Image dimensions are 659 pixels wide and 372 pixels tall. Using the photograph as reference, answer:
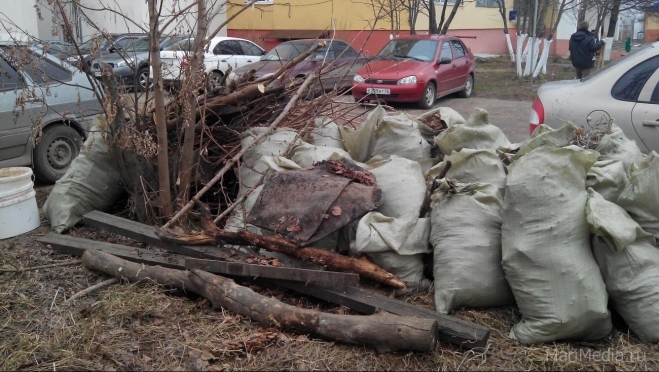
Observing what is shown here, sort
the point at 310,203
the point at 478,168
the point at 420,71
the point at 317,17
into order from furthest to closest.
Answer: the point at 317,17 < the point at 420,71 < the point at 478,168 < the point at 310,203

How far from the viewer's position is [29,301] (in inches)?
140

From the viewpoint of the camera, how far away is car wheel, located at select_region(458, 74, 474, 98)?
46.0ft

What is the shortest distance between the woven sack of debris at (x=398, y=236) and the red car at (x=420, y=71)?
23.6 feet

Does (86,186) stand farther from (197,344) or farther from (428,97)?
(428,97)

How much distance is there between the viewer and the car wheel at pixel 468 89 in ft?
46.0

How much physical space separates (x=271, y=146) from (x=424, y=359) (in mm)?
2313

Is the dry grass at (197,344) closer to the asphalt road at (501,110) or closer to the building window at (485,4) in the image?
the asphalt road at (501,110)

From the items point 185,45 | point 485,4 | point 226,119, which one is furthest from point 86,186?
point 485,4

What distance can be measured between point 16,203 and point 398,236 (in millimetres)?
3083

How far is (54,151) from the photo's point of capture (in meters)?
6.43

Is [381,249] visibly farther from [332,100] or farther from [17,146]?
[17,146]

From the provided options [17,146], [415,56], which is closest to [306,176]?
[17,146]

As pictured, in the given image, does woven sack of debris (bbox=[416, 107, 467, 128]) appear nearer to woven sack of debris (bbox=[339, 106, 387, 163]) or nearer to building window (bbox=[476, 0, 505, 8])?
woven sack of debris (bbox=[339, 106, 387, 163])

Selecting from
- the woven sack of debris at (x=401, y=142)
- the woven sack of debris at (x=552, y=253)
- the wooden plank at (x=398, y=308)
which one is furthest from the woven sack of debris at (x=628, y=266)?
the woven sack of debris at (x=401, y=142)
